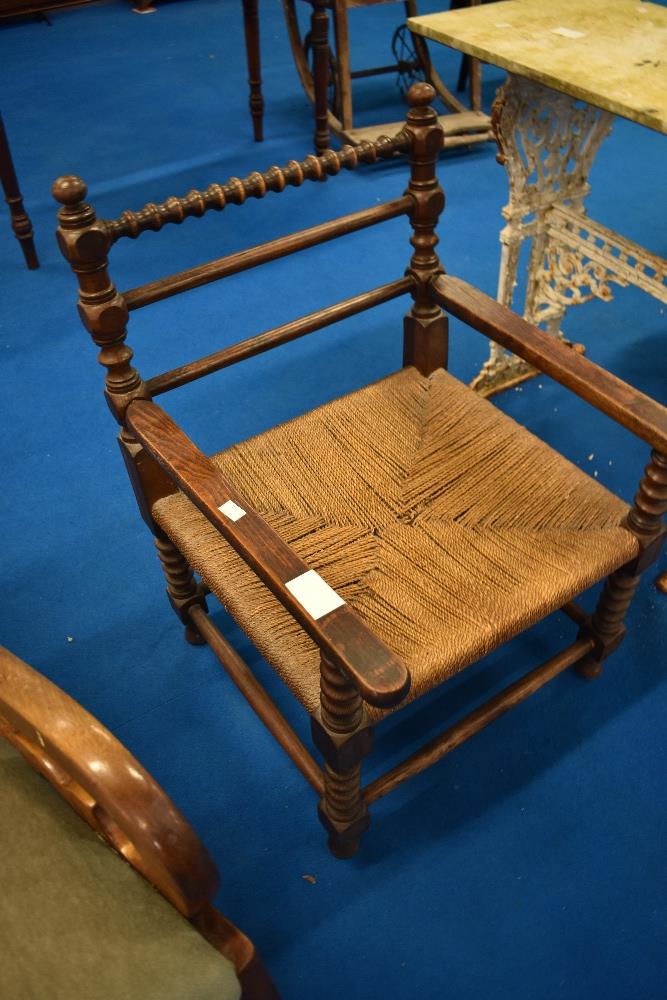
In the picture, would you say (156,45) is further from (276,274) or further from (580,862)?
(580,862)

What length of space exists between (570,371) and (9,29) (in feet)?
16.4

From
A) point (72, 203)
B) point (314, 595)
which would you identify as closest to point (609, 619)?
point (314, 595)

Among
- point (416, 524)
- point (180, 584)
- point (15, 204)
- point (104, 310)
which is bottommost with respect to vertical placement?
point (180, 584)

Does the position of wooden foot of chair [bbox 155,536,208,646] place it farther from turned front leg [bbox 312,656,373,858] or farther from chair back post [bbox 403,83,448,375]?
chair back post [bbox 403,83,448,375]

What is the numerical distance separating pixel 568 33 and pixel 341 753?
158cm

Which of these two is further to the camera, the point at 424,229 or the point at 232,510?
the point at 424,229

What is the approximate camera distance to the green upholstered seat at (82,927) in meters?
0.73

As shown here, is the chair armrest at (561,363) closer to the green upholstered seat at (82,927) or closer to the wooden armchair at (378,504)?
the wooden armchair at (378,504)

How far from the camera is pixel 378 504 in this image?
4.06 ft

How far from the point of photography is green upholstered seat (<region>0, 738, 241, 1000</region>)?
730 millimetres

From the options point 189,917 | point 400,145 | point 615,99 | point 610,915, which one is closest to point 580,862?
point 610,915

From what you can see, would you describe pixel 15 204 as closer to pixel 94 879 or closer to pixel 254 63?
pixel 254 63

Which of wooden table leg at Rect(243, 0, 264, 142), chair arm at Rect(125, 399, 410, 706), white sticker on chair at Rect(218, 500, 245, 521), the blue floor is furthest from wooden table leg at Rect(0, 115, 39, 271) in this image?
white sticker on chair at Rect(218, 500, 245, 521)

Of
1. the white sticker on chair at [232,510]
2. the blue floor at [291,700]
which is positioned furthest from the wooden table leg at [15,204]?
the white sticker on chair at [232,510]
